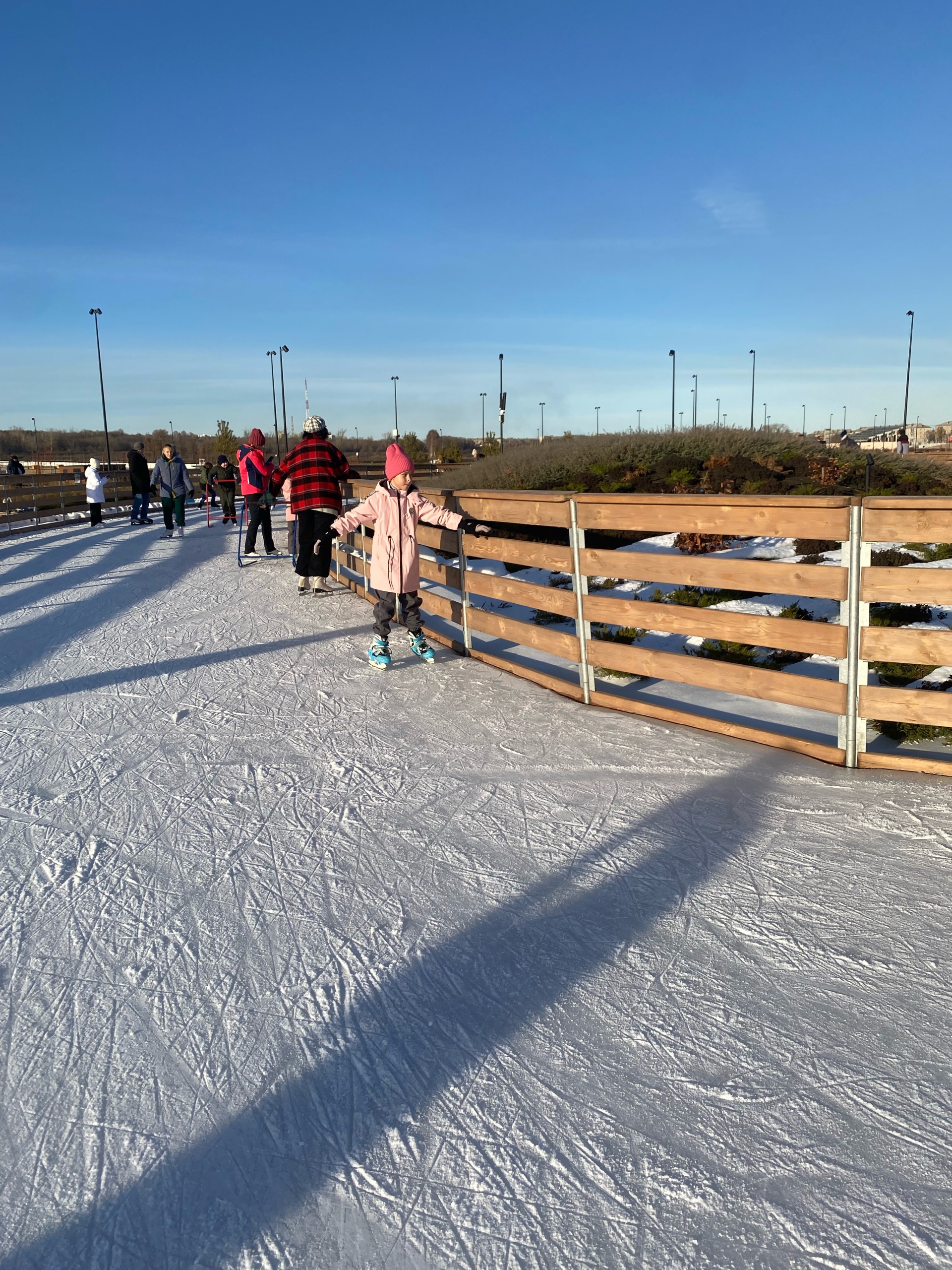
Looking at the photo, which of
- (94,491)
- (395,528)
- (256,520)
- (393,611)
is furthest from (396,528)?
(94,491)

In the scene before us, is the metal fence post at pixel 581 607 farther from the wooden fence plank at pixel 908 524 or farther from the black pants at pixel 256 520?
the black pants at pixel 256 520

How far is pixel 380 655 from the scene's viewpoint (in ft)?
21.3

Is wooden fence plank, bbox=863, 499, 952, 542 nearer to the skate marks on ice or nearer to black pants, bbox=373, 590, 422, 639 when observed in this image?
the skate marks on ice

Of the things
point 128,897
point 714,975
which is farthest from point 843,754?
point 128,897

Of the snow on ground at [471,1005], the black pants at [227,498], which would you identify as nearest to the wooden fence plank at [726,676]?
the snow on ground at [471,1005]

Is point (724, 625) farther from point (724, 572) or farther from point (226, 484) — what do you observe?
point (226, 484)

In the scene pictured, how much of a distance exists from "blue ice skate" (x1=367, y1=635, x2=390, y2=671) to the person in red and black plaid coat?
2802 mm

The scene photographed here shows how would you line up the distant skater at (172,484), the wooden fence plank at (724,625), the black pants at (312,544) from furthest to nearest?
the distant skater at (172,484) → the black pants at (312,544) → the wooden fence plank at (724,625)

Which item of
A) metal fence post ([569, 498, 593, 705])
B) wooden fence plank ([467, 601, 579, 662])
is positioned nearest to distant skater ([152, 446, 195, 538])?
wooden fence plank ([467, 601, 579, 662])

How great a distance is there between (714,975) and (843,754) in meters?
2.00

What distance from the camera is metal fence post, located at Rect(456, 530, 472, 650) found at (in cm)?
686

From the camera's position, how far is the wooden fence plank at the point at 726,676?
14.1 feet

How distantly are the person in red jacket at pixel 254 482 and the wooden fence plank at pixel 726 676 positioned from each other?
766 cm

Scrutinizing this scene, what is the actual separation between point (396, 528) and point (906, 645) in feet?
11.2
